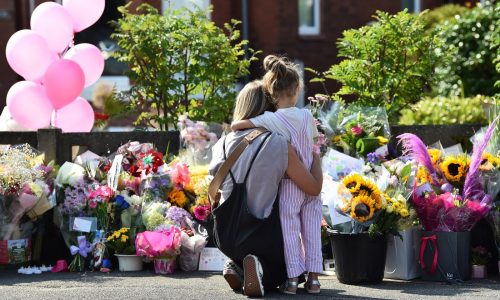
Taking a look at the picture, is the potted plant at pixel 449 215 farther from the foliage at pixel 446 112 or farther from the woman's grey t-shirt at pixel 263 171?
the foliage at pixel 446 112

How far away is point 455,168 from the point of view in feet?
26.0

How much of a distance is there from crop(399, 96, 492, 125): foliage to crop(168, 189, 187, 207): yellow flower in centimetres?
534

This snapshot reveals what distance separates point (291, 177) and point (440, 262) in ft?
4.67

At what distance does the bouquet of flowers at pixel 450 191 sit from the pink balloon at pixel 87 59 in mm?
3917

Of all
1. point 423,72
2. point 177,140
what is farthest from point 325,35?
point 177,140

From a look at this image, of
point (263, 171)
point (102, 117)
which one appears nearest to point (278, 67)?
point (263, 171)

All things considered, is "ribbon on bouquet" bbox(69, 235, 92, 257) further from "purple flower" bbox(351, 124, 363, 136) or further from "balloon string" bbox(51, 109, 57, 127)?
"purple flower" bbox(351, 124, 363, 136)

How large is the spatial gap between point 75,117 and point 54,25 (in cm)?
100

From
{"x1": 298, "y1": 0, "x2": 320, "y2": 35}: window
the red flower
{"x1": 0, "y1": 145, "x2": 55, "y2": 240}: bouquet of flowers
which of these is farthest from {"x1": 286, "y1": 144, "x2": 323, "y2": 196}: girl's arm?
{"x1": 298, "y1": 0, "x2": 320, "y2": 35}: window

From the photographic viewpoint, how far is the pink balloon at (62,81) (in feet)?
32.3

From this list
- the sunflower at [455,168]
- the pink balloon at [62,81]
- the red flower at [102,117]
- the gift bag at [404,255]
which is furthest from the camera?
the red flower at [102,117]

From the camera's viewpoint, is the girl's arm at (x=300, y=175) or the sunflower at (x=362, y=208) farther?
the sunflower at (x=362, y=208)

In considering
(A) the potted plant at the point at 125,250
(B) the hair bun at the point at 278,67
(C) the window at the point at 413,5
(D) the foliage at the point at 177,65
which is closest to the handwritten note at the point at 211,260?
(A) the potted plant at the point at 125,250

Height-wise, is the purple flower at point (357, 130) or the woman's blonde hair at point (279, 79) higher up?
the woman's blonde hair at point (279, 79)
